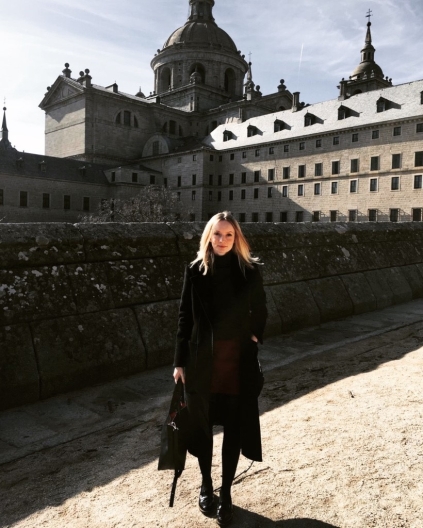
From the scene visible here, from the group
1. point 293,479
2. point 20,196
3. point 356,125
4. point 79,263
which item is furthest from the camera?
point 20,196

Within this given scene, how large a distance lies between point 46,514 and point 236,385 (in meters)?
1.10

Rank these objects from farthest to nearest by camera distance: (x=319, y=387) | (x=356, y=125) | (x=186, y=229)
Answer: (x=356, y=125)
(x=186, y=229)
(x=319, y=387)

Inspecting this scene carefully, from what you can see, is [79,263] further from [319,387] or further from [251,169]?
[251,169]

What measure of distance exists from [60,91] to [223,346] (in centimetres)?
7299

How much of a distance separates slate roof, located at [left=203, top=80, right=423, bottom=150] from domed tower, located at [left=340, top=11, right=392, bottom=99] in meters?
7.68

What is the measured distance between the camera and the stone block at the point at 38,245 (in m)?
3.82

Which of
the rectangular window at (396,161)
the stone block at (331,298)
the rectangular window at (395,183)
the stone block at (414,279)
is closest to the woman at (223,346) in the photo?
the stone block at (331,298)

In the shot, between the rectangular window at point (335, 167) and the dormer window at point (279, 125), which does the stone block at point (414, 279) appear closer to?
the rectangular window at point (335, 167)

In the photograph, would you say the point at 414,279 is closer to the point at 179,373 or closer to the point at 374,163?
the point at 179,373

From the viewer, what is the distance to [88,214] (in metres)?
54.8

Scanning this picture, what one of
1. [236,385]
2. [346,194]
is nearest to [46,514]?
[236,385]

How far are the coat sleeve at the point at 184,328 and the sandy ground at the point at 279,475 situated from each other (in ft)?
2.18

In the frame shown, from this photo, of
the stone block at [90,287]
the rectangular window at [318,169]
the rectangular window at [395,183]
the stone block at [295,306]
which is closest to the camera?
the stone block at [90,287]

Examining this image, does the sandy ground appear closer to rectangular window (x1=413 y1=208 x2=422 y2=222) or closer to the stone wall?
the stone wall
